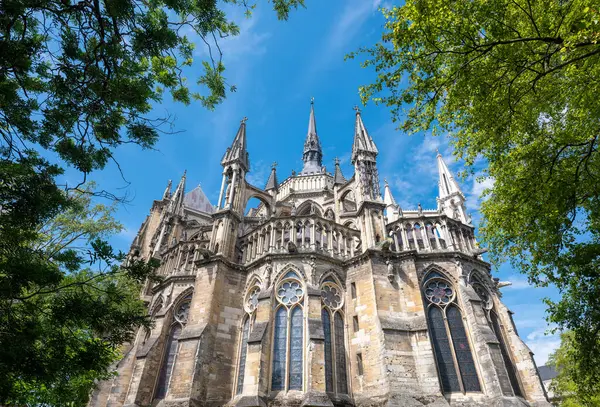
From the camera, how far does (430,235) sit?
58.3 ft

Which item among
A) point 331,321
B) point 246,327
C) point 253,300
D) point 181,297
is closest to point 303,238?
point 253,300

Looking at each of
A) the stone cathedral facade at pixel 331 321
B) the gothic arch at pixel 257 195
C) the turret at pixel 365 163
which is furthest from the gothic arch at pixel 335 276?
the gothic arch at pixel 257 195

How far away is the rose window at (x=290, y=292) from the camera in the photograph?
1573 cm

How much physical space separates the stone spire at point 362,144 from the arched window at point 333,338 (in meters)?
7.90

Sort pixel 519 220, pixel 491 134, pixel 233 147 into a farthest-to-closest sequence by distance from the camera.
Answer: pixel 233 147 → pixel 519 220 → pixel 491 134

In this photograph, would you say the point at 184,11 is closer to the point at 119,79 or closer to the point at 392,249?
the point at 119,79

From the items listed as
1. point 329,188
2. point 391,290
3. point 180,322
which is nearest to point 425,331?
point 391,290

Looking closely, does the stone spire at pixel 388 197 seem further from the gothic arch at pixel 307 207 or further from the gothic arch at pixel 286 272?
the gothic arch at pixel 286 272

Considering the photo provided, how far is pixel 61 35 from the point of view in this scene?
20.8 feet

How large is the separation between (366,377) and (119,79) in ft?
42.4

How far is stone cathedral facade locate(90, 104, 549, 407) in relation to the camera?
535 inches

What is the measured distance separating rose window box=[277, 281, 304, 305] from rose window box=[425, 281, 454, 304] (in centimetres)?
562

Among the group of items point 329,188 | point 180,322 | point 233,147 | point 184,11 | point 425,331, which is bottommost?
point 425,331

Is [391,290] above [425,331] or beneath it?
above
